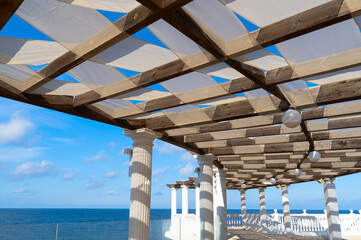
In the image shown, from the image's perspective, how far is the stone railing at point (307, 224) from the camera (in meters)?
17.7

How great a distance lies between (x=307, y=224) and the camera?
19.2 metres

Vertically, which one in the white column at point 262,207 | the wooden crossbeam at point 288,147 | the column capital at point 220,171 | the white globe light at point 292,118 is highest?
the wooden crossbeam at point 288,147

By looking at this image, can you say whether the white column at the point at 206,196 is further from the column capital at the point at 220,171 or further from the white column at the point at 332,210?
the white column at the point at 332,210

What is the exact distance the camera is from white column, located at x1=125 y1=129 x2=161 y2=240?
242 inches

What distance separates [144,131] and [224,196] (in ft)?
22.2

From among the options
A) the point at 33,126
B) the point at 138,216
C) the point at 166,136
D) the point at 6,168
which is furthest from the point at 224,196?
the point at 33,126

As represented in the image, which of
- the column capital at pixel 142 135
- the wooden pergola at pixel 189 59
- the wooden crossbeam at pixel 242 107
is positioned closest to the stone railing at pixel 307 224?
the wooden pergola at pixel 189 59

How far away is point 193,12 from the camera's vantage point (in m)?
3.05

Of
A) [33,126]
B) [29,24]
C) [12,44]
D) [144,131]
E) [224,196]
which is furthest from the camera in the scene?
[33,126]

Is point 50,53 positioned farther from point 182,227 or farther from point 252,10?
point 182,227

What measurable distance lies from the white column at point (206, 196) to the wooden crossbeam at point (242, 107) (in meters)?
3.57

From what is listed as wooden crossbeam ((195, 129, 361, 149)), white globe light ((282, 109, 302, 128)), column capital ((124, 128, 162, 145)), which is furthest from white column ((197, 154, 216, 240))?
white globe light ((282, 109, 302, 128))

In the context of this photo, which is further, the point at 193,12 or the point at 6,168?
the point at 6,168

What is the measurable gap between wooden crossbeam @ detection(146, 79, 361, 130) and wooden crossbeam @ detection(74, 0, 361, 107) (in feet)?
6.80
